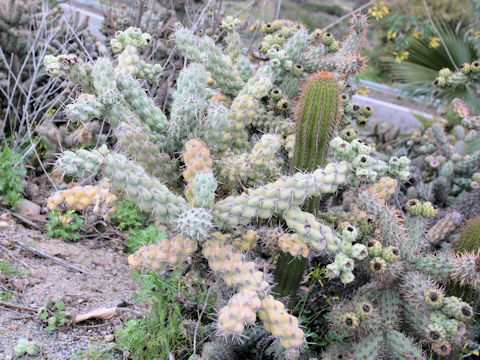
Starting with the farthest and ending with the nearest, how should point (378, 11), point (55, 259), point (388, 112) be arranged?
point (388, 112) → point (378, 11) → point (55, 259)

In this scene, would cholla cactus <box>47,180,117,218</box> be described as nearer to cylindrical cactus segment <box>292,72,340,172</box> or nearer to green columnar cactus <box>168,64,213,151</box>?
green columnar cactus <box>168,64,213,151</box>

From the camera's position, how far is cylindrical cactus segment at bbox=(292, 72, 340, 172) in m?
2.39

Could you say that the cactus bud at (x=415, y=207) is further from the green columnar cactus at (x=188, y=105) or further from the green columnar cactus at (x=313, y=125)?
the green columnar cactus at (x=188, y=105)

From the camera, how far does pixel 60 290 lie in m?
2.81

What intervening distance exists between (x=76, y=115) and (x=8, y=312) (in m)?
1.22

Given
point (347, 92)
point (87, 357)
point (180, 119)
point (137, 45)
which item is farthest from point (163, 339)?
point (347, 92)

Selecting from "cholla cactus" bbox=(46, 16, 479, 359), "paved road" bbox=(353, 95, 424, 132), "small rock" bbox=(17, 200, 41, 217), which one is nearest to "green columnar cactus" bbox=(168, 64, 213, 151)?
"cholla cactus" bbox=(46, 16, 479, 359)

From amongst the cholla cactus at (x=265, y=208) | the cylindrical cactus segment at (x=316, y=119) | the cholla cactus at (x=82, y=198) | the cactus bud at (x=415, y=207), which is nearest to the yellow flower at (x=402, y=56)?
the cholla cactus at (x=265, y=208)

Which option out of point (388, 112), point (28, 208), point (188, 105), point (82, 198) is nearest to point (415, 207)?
point (188, 105)

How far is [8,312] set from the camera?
2555mm

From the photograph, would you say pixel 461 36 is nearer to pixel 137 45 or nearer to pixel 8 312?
pixel 137 45

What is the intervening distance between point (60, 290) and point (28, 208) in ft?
3.38

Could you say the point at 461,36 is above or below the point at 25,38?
above

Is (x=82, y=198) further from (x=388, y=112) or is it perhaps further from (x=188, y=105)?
(x=388, y=112)
